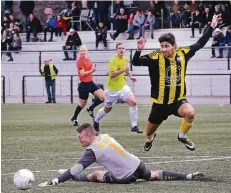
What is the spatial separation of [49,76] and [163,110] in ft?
81.5

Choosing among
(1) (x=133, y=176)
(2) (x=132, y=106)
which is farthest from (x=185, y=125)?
(2) (x=132, y=106)

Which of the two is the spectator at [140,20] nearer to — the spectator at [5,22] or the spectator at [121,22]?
the spectator at [121,22]

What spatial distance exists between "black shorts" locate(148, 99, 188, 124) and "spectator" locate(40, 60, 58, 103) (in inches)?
940

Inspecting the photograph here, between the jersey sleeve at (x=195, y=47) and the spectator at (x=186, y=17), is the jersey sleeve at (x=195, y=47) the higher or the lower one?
the higher one

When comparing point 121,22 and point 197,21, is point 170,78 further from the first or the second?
point 121,22

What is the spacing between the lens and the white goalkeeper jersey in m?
11.8

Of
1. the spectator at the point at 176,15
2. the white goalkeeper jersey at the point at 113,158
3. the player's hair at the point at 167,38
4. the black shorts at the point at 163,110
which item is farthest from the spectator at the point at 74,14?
the white goalkeeper jersey at the point at 113,158

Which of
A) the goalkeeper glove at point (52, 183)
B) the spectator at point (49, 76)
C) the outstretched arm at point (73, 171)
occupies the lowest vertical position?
the spectator at point (49, 76)

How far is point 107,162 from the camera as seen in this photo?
38.9 feet

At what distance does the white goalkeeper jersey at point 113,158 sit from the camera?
11.8 meters

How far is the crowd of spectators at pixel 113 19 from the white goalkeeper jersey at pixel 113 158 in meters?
29.8

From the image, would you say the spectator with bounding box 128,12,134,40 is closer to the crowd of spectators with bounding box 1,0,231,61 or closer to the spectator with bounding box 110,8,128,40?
the crowd of spectators with bounding box 1,0,231,61

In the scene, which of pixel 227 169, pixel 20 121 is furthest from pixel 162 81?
pixel 20 121

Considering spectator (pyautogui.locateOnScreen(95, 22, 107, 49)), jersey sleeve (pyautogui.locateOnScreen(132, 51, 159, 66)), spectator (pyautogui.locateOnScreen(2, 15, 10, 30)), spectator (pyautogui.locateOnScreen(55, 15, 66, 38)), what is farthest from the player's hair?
spectator (pyautogui.locateOnScreen(2, 15, 10, 30))
